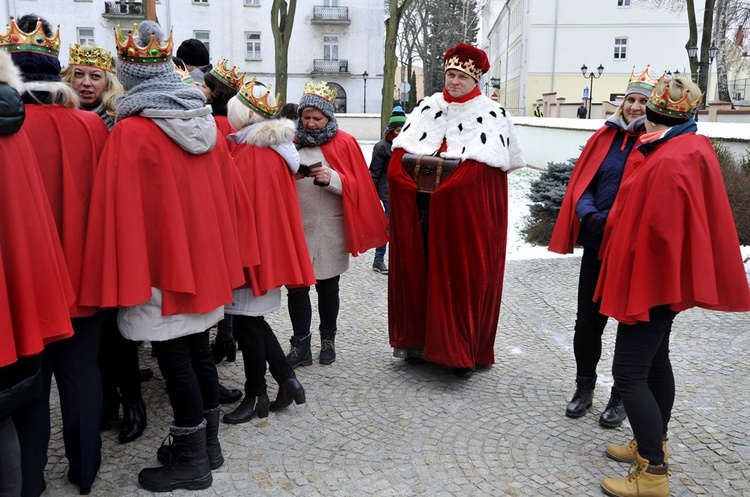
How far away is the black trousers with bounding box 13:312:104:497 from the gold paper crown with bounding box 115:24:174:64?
3.79ft

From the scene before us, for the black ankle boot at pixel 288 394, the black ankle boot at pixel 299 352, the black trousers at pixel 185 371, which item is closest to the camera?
the black trousers at pixel 185 371

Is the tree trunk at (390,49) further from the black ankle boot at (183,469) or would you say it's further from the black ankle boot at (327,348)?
the black ankle boot at (183,469)

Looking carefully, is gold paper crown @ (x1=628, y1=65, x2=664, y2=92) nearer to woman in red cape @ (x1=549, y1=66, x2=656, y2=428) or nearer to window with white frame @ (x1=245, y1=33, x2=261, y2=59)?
woman in red cape @ (x1=549, y1=66, x2=656, y2=428)

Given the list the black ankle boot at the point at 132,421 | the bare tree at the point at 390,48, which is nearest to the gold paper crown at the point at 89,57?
the black ankle boot at the point at 132,421

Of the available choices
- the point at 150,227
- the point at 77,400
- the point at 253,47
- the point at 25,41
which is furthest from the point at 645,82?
the point at 253,47

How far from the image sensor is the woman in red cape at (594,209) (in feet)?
12.3

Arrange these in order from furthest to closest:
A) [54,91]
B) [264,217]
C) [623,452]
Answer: [264,217]
[623,452]
[54,91]

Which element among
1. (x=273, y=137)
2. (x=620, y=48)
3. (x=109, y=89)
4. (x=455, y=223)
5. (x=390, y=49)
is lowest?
(x=455, y=223)

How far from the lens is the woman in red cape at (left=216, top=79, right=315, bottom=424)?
371 centimetres

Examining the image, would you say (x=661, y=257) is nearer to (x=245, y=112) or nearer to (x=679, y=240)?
(x=679, y=240)

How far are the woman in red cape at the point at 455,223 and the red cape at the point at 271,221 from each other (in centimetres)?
96

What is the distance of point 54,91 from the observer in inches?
112

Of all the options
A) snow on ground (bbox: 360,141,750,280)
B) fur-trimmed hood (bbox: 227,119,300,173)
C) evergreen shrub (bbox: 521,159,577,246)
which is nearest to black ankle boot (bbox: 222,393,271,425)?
fur-trimmed hood (bbox: 227,119,300,173)

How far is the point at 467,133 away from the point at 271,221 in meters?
1.43
